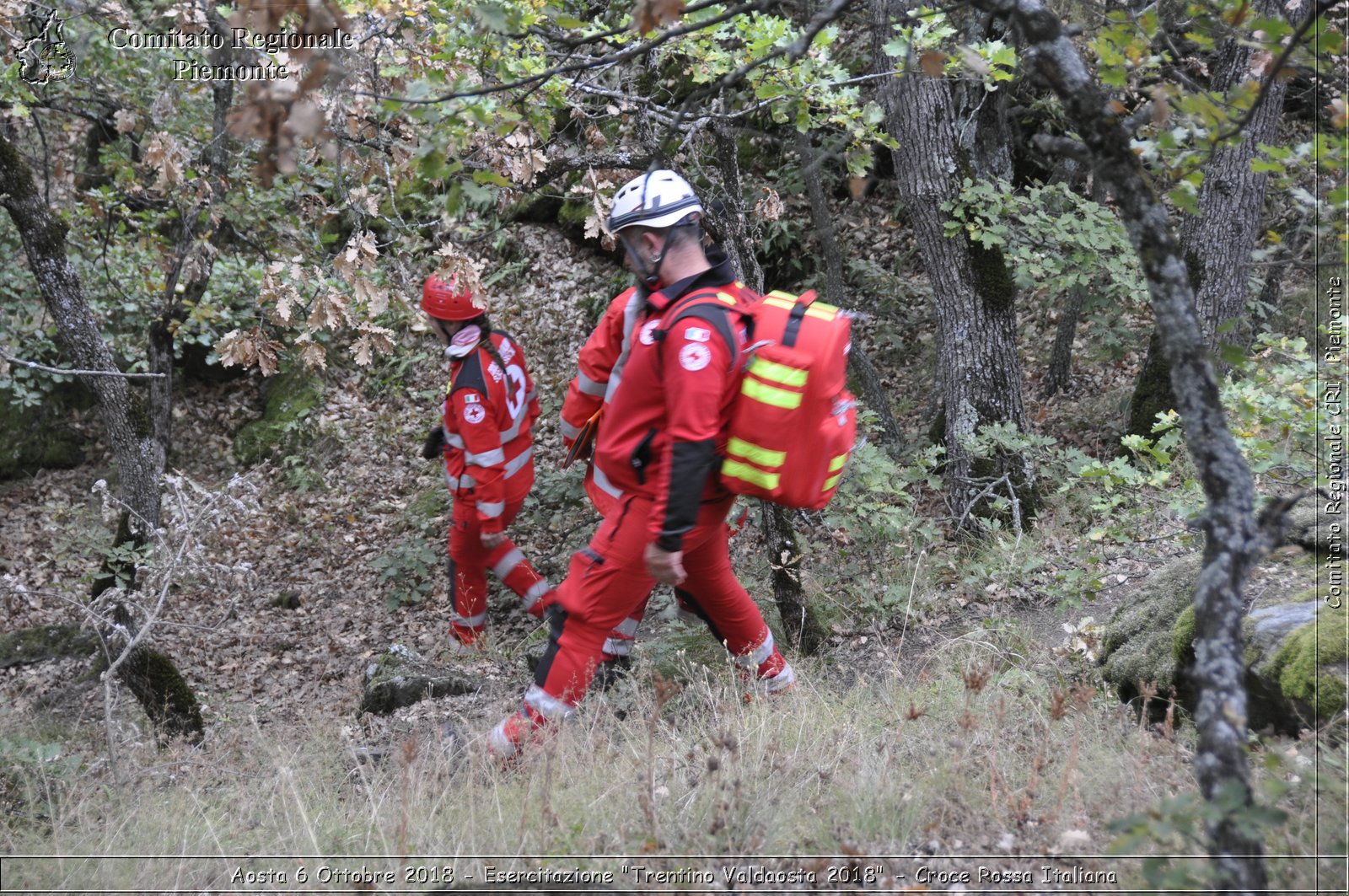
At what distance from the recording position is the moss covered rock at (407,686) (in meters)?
5.82

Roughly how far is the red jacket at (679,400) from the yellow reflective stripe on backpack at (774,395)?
0.46ft

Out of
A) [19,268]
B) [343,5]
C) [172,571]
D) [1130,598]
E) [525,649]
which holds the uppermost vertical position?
[343,5]

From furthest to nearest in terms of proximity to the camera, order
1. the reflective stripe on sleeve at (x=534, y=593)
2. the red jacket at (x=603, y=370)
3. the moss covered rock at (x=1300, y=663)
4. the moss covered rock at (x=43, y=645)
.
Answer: the moss covered rock at (x=43, y=645) → the reflective stripe on sleeve at (x=534, y=593) → the red jacket at (x=603, y=370) → the moss covered rock at (x=1300, y=663)

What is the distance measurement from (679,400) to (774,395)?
379 mm

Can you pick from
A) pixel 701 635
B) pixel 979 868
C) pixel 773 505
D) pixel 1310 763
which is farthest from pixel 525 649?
pixel 1310 763

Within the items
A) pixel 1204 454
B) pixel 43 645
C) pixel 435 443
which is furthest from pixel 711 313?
pixel 43 645

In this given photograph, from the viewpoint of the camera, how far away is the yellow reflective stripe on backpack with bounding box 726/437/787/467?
12.7ft

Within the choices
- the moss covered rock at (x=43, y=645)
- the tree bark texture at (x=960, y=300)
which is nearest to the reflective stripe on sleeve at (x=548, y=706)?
the tree bark texture at (x=960, y=300)

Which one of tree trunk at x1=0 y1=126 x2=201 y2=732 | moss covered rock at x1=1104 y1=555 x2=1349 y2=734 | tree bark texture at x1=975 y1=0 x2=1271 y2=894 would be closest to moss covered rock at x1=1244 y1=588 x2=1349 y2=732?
moss covered rock at x1=1104 y1=555 x2=1349 y2=734

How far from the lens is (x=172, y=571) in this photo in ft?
17.2

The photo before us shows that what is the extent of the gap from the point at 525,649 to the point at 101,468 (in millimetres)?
7303

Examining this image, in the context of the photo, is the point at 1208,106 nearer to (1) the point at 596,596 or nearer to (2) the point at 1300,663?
(2) the point at 1300,663

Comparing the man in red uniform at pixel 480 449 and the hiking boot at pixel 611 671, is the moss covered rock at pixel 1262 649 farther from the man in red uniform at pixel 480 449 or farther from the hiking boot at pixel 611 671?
the man in red uniform at pixel 480 449

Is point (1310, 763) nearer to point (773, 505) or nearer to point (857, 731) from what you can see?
point (857, 731)
